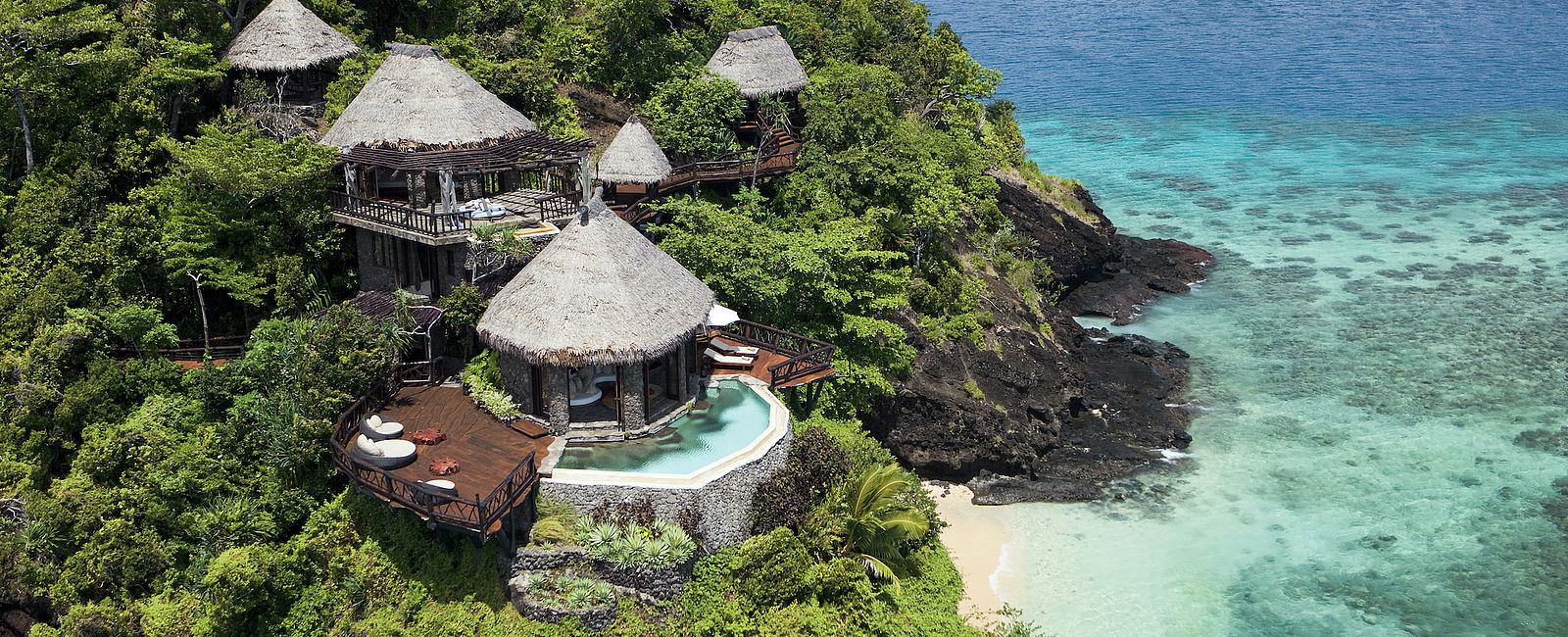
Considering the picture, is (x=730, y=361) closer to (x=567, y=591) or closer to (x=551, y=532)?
(x=551, y=532)

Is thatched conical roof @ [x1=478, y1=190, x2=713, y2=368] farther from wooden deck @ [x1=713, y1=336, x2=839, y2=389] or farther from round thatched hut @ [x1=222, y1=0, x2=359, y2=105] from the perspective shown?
round thatched hut @ [x1=222, y1=0, x2=359, y2=105]

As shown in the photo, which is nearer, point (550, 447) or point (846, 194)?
point (550, 447)

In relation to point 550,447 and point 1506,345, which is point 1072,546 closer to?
point 550,447

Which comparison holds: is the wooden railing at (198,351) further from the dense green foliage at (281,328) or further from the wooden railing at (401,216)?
the wooden railing at (401,216)

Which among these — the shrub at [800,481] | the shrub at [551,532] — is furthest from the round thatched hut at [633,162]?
the shrub at [551,532]

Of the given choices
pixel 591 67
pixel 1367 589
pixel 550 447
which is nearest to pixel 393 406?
pixel 550 447

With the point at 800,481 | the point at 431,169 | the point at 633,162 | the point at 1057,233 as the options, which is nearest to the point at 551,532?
the point at 800,481
